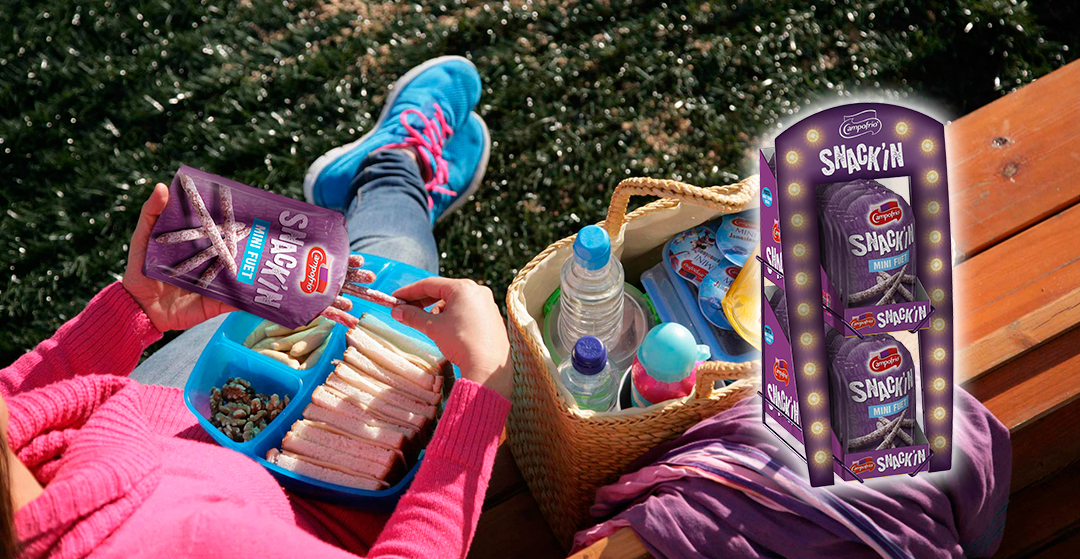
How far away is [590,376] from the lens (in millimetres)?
941

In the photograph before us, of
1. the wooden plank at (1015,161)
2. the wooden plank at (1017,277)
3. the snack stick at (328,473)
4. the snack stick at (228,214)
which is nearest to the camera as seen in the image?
the snack stick at (228,214)

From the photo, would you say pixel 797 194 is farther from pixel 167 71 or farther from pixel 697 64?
pixel 167 71

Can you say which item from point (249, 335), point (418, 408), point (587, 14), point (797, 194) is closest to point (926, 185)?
point (797, 194)

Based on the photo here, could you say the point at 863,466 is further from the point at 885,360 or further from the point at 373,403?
the point at 373,403

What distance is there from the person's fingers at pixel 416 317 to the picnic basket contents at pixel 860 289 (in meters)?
0.49

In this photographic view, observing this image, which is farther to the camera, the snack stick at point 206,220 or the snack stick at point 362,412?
the snack stick at point 362,412

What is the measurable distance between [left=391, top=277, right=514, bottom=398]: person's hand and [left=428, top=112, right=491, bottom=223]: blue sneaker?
2.71ft

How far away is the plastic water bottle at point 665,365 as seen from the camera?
923mm

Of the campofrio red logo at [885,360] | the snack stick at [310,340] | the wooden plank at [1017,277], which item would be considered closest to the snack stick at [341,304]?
the snack stick at [310,340]

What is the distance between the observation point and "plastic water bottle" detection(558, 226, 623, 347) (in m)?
0.89

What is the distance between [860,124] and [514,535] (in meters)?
1.03

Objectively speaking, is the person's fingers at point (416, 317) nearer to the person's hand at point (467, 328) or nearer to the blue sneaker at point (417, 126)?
the person's hand at point (467, 328)

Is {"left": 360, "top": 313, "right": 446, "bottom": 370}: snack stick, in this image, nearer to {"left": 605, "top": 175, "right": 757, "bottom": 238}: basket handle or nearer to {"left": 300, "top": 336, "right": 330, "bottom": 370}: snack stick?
{"left": 300, "top": 336, "right": 330, "bottom": 370}: snack stick

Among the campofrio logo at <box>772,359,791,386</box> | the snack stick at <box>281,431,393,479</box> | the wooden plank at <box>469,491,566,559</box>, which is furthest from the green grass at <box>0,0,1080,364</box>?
the campofrio logo at <box>772,359,791,386</box>
